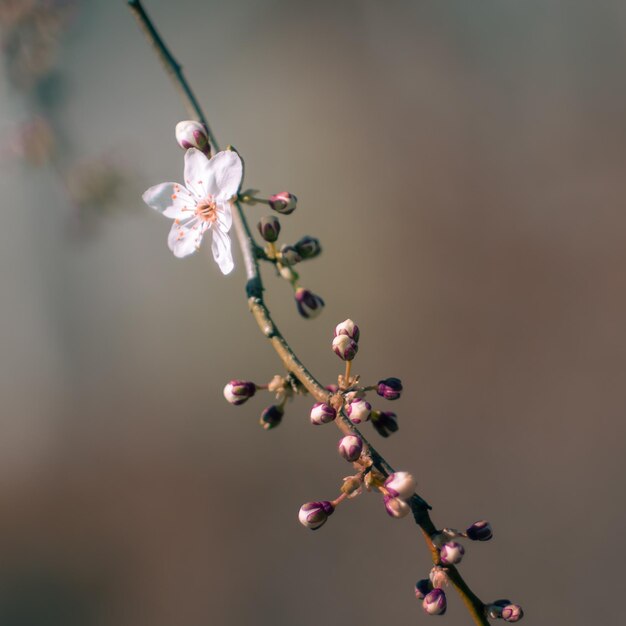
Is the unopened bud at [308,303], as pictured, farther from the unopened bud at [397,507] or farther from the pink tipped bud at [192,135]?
the unopened bud at [397,507]

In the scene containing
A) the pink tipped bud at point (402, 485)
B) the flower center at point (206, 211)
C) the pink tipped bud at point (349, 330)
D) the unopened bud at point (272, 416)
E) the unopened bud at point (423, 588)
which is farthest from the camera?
the flower center at point (206, 211)

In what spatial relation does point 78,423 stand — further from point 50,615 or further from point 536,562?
point 536,562

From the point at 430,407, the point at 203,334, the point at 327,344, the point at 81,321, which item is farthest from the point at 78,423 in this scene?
the point at 430,407

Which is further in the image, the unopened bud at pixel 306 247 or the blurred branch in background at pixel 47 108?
the blurred branch in background at pixel 47 108

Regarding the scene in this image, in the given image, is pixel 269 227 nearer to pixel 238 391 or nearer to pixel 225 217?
pixel 225 217

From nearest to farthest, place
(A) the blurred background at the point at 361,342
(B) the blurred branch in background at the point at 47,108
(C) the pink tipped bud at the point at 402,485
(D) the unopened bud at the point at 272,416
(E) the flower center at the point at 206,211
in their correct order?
1. (C) the pink tipped bud at the point at 402,485
2. (D) the unopened bud at the point at 272,416
3. (E) the flower center at the point at 206,211
4. (B) the blurred branch in background at the point at 47,108
5. (A) the blurred background at the point at 361,342

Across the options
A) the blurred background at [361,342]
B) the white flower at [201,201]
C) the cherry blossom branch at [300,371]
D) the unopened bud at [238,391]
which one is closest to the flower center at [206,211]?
the white flower at [201,201]

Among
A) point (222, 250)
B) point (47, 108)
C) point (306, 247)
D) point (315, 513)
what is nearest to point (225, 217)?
point (222, 250)

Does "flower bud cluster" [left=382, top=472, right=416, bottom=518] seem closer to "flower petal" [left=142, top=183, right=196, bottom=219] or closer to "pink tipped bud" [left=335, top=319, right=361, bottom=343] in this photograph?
"pink tipped bud" [left=335, top=319, right=361, bottom=343]
